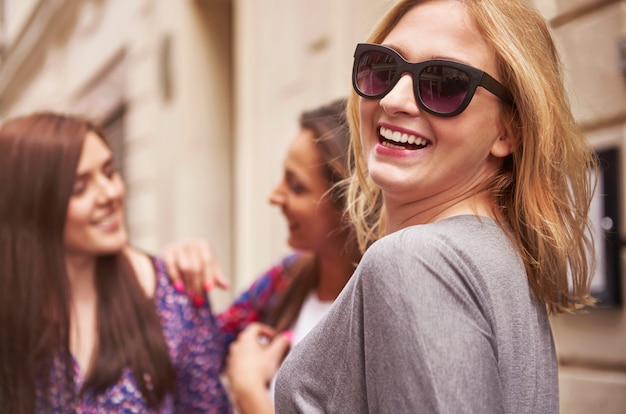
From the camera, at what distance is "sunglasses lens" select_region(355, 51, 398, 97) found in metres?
0.94

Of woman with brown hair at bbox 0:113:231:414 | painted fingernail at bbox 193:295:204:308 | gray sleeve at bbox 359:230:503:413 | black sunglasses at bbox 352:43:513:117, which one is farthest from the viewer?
painted fingernail at bbox 193:295:204:308

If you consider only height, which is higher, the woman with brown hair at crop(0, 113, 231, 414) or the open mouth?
the open mouth

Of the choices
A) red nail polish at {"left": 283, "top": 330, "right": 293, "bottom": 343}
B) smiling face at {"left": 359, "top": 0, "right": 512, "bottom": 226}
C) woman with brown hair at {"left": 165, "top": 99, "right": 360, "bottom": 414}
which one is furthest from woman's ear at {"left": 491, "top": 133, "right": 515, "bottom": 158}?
red nail polish at {"left": 283, "top": 330, "right": 293, "bottom": 343}

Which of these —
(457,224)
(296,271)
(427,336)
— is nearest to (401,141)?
(457,224)

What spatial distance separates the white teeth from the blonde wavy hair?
108 millimetres

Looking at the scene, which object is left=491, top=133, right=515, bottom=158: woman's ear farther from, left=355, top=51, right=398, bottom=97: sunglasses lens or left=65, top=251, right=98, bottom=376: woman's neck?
left=65, top=251, right=98, bottom=376: woman's neck

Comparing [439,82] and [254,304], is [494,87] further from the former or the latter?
[254,304]

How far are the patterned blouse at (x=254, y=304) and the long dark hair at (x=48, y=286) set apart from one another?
0.82 ft

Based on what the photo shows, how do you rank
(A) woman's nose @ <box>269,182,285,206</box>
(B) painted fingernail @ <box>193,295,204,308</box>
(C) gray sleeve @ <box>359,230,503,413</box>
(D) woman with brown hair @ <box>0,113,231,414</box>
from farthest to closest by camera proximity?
(B) painted fingernail @ <box>193,295,204,308</box>, (A) woman's nose @ <box>269,182,285,206</box>, (D) woman with brown hair @ <box>0,113,231,414</box>, (C) gray sleeve @ <box>359,230,503,413</box>

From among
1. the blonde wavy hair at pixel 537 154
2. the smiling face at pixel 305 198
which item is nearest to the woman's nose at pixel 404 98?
the blonde wavy hair at pixel 537 154

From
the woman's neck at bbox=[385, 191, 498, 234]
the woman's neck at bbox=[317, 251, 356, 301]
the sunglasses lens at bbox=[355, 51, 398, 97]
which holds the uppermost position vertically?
the sunglasses lens at bbox=[355, 51, 398, 97]

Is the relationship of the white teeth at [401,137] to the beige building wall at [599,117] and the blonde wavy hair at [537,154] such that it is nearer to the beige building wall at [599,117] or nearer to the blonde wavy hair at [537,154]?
the blonde wavy hair at [537,154]

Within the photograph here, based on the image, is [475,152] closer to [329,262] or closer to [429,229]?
[429,229]

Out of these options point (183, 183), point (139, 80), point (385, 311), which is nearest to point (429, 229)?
point (385, 311)
